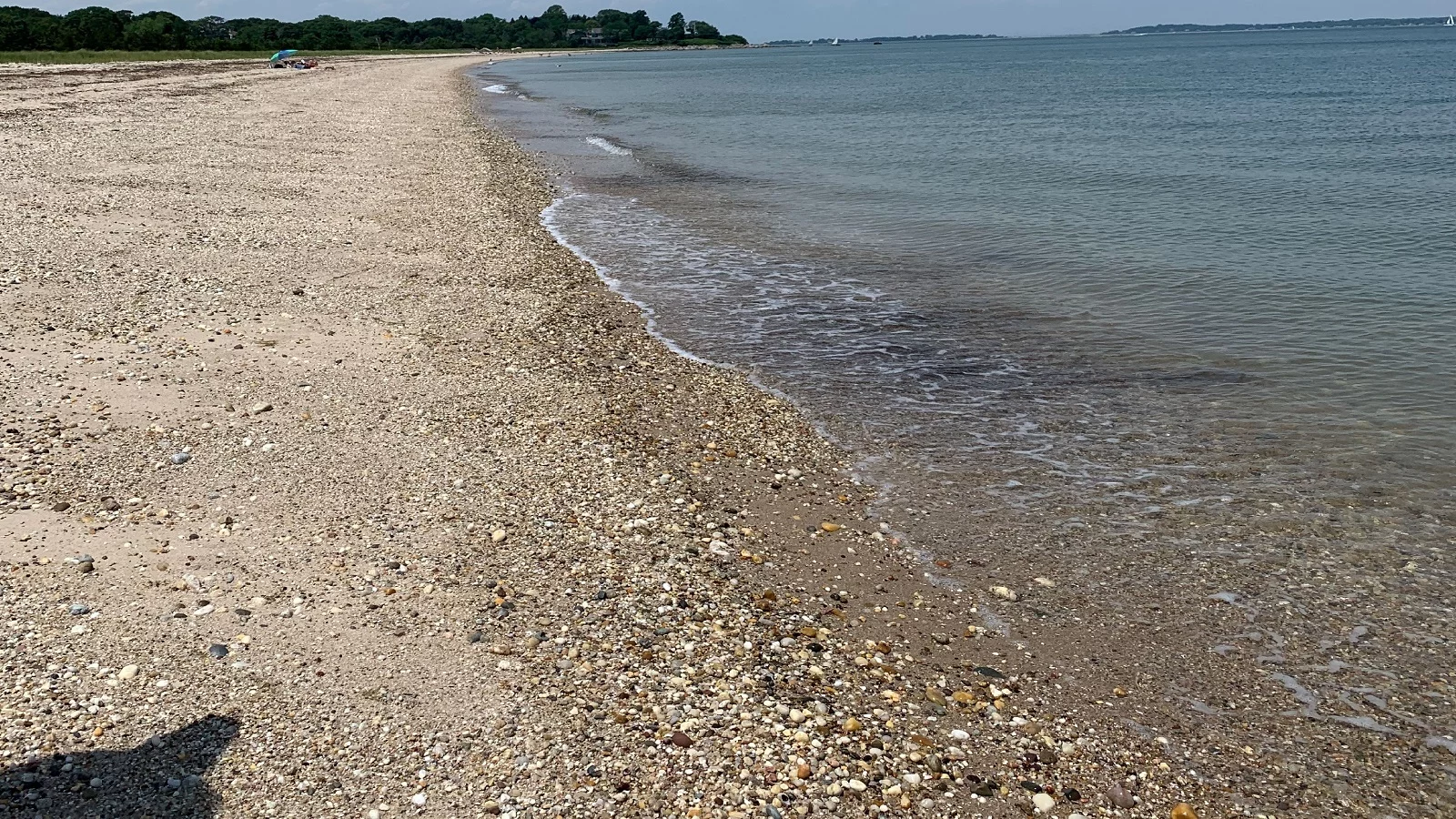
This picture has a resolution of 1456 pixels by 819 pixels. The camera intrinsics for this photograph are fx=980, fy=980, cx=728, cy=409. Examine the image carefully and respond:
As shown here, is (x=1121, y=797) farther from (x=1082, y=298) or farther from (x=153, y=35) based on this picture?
(x=153, y=35)

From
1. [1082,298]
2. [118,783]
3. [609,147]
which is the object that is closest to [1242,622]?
[118,783]

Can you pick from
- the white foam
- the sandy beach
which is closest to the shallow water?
the white foam

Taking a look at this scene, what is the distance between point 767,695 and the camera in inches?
216

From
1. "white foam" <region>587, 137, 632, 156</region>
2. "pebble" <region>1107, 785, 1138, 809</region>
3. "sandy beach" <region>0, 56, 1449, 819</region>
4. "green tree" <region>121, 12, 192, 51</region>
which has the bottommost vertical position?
"pebble" <region>1107, 785, 1138, 809</region>

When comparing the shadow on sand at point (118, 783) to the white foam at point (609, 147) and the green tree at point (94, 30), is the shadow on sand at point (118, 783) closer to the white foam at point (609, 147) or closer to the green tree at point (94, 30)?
the white foam at point (609, 147)

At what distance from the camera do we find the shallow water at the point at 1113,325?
806 centimetres

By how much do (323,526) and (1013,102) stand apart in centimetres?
5856

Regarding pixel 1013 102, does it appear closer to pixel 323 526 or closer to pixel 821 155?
pixel 821 155

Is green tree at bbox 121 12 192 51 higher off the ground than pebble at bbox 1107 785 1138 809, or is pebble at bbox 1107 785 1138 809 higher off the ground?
green tree at bbox 121 12 192 51

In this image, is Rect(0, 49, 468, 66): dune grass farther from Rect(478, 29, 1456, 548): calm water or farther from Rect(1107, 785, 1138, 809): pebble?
Rect(1107, 785, 1138, 809): pebble

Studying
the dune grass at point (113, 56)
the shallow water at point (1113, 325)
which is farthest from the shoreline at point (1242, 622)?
the dune grass at point (113, 56)

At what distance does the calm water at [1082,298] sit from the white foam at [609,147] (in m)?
0.44

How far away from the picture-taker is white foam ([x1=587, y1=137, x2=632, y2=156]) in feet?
117

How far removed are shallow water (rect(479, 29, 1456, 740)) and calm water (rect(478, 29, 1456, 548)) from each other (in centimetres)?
5
